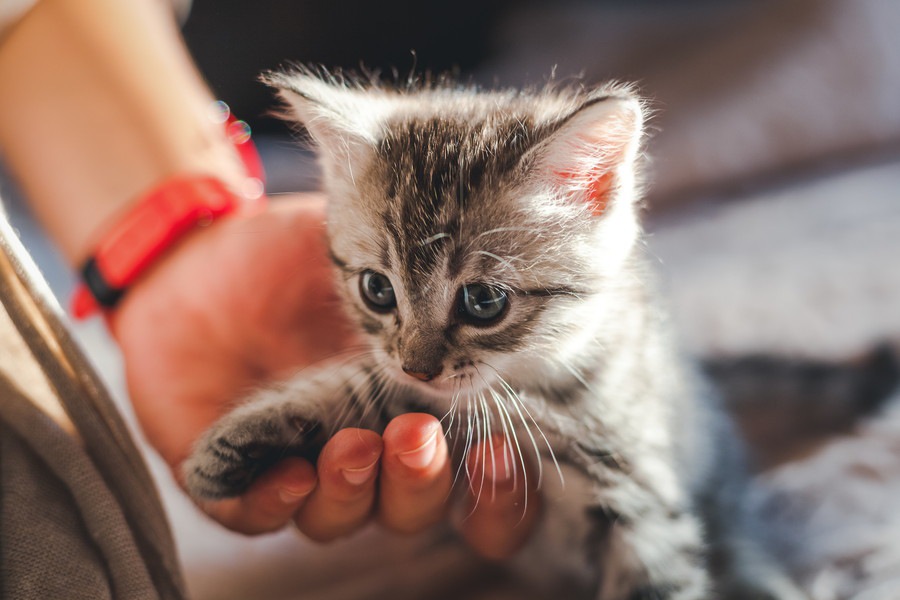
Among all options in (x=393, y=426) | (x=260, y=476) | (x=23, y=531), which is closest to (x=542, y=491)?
(x=393, y=426)

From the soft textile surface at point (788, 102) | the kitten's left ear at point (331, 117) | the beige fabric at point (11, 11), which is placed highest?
the beige fabric at point (11, 11)

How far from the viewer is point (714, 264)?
5.31 feet

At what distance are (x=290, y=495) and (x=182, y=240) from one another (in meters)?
0.65

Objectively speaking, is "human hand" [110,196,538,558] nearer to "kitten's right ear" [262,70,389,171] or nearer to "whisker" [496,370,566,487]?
"whisker" [496,370,566,487]

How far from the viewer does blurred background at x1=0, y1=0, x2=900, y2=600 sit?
144cm

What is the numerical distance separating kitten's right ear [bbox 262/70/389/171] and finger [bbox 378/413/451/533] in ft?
1.31

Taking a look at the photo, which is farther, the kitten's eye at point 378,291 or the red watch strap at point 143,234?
the red watch strap at point 143,234

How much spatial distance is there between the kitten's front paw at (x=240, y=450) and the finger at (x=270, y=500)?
0.02 metres

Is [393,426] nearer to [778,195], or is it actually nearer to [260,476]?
[260,476]

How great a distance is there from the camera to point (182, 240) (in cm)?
124

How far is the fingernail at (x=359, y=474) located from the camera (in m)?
0.80

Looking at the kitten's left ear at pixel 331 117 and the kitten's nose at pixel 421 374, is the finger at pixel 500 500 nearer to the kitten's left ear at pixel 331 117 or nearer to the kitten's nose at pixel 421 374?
the kitten's nose at pixel 421 374

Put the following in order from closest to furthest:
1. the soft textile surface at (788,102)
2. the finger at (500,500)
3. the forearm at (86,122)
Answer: the finger at (500,500) → the forearm at (86,122) → the soft textile surface at (788,102)

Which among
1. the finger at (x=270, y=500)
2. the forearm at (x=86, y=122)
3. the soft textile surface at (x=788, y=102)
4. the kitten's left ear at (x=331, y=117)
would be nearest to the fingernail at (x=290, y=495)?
the finger at (x=270, y=500)
